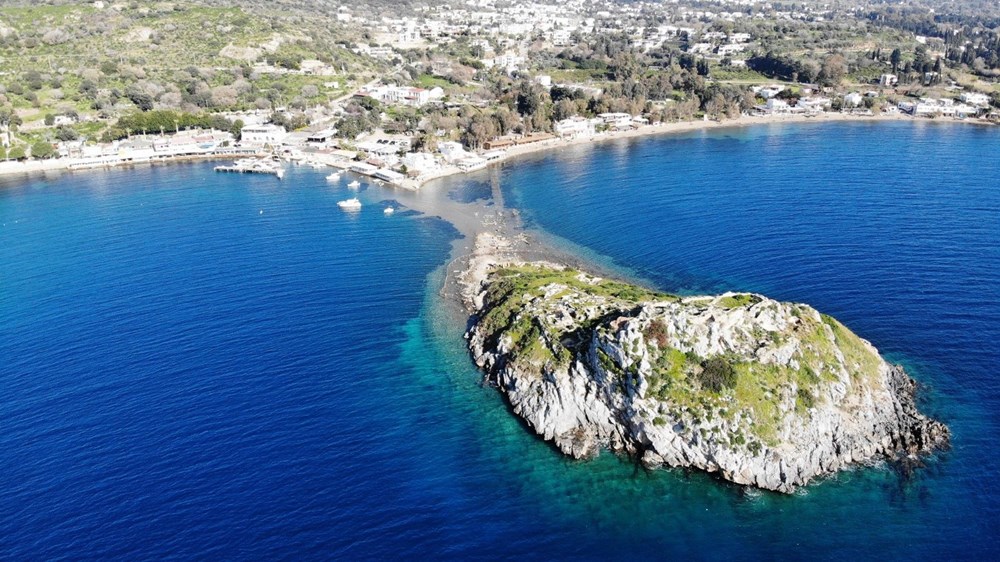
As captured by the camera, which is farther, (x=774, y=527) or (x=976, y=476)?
(x=976, y=476)

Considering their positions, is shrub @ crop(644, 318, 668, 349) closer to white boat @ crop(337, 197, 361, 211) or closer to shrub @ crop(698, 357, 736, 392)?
shrub @ crop(698, 357, 736, 392)

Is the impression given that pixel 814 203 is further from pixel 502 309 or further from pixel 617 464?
pixel 617 464

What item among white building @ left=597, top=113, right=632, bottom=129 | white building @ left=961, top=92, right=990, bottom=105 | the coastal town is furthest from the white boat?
white building @ left=961, top=92, right=990, bottom=105

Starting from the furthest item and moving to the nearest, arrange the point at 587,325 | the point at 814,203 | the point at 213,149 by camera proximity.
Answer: the point at 213,149 < the point at 814,203 < the point at 587,325

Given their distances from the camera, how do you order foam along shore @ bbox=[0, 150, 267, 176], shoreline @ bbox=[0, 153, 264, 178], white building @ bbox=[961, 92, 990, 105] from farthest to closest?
white building @ bbox=[961, 92, 990, 105] → foam along shore @ bbox=[0, 150, 267, 176] → shoreline @ bbox=[0, 153, 264, 178]

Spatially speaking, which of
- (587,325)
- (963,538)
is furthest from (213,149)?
(963,538)

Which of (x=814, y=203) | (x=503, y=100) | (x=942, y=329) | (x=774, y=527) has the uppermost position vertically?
(x=503, y=100)

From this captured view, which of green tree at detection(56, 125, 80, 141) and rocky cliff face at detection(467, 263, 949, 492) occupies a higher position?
green tree at detection(56, 125, 80, 141)

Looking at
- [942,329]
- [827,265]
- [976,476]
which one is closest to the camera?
[976,476]
